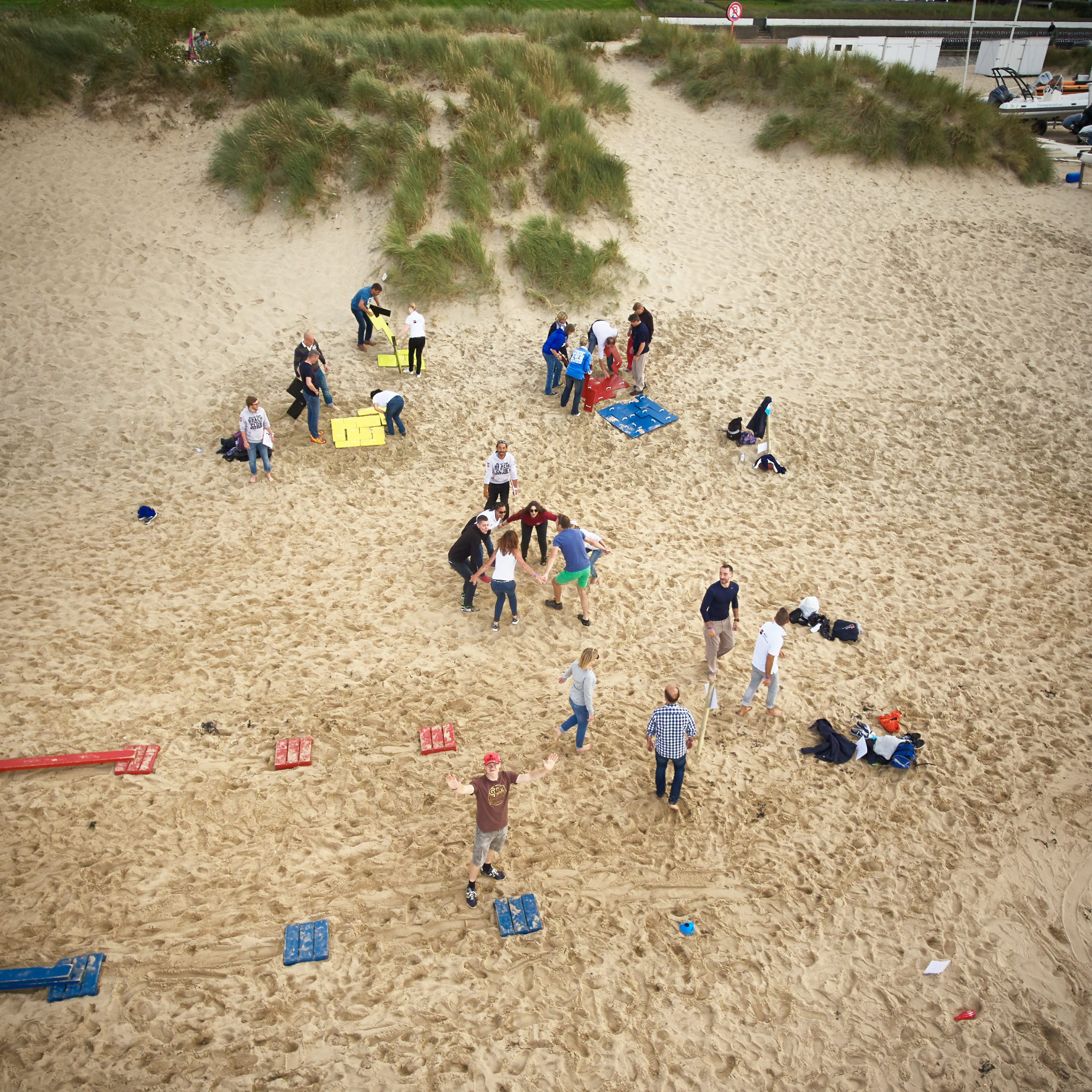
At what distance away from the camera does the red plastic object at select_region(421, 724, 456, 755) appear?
871cm

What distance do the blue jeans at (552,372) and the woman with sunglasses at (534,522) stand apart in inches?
169

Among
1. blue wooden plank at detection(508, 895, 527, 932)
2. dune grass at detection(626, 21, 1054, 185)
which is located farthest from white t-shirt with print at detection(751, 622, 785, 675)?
dune grass at detection(626, 21, 1054, 185)

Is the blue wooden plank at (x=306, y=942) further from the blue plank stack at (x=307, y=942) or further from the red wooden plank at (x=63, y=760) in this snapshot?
the red wooden plank at (x=63, y=760)

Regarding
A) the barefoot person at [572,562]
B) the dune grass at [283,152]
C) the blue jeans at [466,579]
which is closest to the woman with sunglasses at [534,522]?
the barefoot person at [572,562]

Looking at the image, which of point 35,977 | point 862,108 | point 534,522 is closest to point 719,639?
point 534,522

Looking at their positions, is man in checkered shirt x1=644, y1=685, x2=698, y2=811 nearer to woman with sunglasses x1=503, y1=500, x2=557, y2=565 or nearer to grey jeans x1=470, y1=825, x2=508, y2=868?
grey jeans x1=470, y1=825, x2=508, y2=868

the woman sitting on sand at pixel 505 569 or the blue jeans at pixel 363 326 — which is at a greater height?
the blue jeans at pixel 363 326

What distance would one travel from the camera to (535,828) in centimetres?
813

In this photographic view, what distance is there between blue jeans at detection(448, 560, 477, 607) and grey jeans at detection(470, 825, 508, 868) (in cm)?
374

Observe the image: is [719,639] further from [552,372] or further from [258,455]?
[258,455]

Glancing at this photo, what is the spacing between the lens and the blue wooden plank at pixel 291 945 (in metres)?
6.75

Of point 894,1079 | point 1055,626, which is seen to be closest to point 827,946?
point 894,1079

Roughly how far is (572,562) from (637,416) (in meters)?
5.34

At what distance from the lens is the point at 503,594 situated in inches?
399
